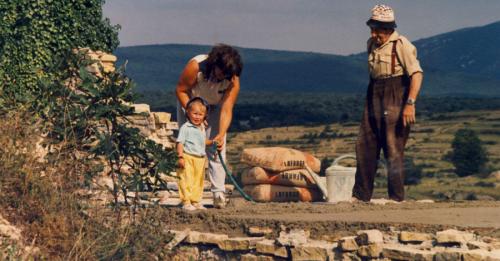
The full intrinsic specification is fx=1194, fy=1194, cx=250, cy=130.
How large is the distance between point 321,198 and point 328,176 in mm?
474

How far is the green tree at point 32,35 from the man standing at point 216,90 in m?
5.30

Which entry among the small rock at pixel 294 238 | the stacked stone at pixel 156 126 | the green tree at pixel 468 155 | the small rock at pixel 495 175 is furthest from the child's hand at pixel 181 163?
the green tree at pixel 468 155

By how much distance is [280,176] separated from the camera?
14992mm

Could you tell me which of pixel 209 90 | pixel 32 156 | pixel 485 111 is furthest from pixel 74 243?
pixel 485 111

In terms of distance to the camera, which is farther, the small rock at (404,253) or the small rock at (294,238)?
the small rock at (294,238)

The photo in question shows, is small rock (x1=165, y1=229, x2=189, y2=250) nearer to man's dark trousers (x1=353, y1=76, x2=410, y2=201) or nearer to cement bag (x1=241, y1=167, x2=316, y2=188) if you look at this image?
cement bag (x1=241, y1=167, x2=316, y2=188)

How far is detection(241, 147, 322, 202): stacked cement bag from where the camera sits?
49.1ft

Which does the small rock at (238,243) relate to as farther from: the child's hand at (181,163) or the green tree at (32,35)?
the green tree at (32,35)

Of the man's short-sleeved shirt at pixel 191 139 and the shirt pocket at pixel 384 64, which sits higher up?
the shirt pocket at pixel 384 64

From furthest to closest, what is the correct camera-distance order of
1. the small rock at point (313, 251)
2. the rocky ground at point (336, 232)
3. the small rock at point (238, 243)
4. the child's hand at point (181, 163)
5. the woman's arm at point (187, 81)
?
1. the woman's arm at point (187, 81)
2. the child's hand at point (181, 163)
3. the small rock at point (238, 243)
4. the small rock at point (313, 251)
5. the rocky ground at point (336, 232)

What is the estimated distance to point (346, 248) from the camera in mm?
11461

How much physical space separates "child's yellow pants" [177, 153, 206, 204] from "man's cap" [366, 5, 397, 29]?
2.78m

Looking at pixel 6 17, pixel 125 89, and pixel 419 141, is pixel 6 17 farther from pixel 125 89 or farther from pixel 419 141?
pixel 419 141

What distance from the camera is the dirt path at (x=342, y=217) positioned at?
11805 mm
